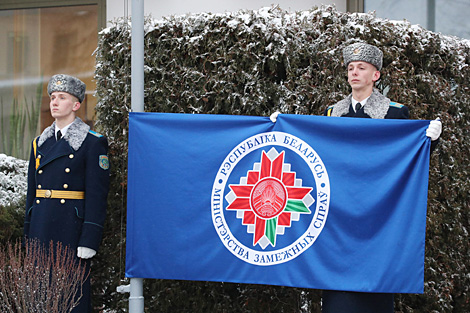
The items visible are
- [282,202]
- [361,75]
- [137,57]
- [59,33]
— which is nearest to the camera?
[282,202]

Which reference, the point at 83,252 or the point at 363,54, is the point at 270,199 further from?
the point at 83,252

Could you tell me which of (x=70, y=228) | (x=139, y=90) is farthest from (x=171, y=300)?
(x=139, y=90)

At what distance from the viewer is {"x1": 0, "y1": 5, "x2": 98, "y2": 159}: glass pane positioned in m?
8.71

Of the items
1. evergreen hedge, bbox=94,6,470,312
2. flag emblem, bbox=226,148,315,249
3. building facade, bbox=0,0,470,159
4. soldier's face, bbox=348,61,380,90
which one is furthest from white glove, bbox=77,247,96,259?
building facade, bbox=0,0,470,159

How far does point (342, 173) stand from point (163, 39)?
6.16ft

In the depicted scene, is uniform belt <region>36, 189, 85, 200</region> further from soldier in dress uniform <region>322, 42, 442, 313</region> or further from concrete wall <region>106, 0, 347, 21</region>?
concrete wall <region>106, 0, 347, 21</region>

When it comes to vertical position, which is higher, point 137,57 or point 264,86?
point 137,57

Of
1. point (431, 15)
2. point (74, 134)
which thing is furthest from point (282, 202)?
point (431, 15)

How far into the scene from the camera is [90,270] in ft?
18.1

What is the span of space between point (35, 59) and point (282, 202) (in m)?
5.29

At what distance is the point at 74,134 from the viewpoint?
5328 mm

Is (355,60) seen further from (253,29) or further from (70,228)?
(70,228)

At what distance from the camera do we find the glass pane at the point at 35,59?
871 centimetres

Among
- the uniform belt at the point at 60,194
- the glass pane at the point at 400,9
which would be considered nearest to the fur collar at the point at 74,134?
the uniform belt at the point at 60,194
